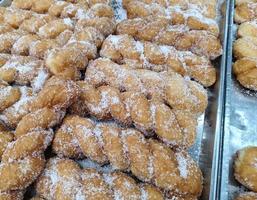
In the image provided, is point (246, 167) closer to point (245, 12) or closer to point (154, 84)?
point (154, 84)

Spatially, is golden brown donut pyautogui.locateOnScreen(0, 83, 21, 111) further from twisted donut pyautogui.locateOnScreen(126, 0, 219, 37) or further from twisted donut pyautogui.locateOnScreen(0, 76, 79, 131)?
twisted donut pyautogui.locateOnScreen(126, 0, 219, 37)

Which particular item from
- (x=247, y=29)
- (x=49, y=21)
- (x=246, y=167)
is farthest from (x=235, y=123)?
(x=49, y=21)

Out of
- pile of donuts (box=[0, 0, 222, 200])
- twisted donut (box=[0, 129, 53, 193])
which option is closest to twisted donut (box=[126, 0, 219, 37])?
pile of donuts (box=[0, 0, 222, 200])

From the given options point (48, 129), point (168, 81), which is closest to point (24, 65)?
point (48, 129)

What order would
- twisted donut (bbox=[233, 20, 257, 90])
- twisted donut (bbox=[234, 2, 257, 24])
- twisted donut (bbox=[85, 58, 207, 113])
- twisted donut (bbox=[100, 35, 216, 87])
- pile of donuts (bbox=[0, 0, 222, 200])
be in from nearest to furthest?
pile of donuts (bbox=[0, 0, 222, 200])
twisted donut (bbox=[85, 58, 207, 113])
twisted donut (bbox=[100, 35, 216, 87])
twisted donut (bbox=[233, 20, 257, 90])
twisted donut (bbox=[234, 2, 257, 24])

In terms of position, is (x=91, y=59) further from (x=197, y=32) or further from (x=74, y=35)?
(x=197, y=32)

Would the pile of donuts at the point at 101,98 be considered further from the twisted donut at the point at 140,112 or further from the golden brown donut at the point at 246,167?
the golden brown donut at the point at 246,167
